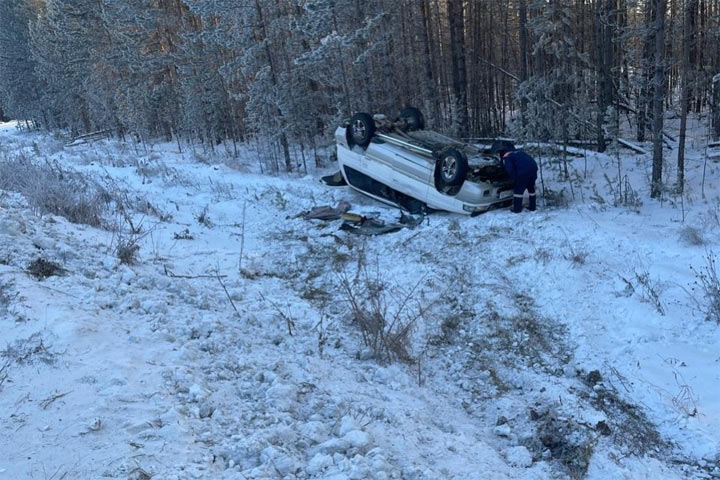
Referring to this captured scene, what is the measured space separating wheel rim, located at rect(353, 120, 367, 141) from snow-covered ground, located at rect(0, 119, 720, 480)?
2.94 meters

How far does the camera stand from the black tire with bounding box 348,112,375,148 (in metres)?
10.6

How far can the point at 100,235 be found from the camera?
7.29 metres

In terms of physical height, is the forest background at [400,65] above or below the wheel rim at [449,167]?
above

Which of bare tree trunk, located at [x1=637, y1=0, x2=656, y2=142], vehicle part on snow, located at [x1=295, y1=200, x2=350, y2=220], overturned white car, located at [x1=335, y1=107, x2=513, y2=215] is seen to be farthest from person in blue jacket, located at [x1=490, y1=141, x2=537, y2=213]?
vehicle part on snow, located at [x1=295, y1=200, x2=350, y2=220]

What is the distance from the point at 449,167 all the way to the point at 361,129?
8.06 feet

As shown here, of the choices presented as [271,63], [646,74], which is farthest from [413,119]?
[271,63]

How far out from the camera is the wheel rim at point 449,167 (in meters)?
9.13

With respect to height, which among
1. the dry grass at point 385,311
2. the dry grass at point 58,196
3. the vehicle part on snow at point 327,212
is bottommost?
the dry grass at point 385,311

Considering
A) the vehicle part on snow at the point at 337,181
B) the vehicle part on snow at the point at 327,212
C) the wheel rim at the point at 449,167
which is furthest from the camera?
the vehicle part on snow at the point at 337,181

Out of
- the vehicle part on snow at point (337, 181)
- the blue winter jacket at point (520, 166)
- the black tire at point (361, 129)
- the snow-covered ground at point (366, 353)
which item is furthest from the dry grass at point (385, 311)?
the vehicle part on snow at point (337, 181)

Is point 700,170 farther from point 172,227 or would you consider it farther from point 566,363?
point 172,227

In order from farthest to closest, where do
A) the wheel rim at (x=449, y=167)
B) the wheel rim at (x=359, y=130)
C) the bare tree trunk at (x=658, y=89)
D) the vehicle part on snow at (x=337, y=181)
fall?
the vehicle part on snow at (x=337, y=181), the wheel rim at (x=359, y=130), the wheel rim at (x=449, y=167), the bare tree trunk at (x=658, y=89)

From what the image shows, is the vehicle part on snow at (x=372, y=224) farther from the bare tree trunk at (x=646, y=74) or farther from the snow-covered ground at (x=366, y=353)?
the bare tree trunk at (x=646, y=74)

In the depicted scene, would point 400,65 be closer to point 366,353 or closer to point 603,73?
point 603,73
